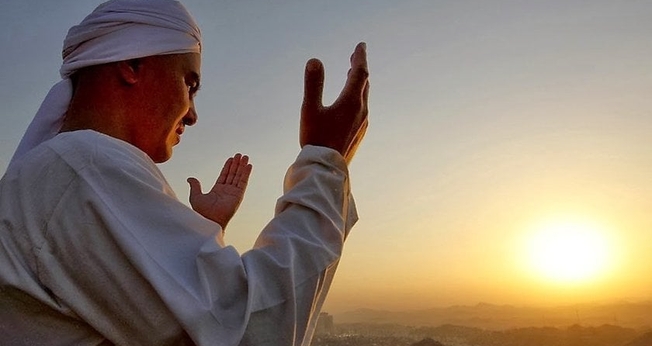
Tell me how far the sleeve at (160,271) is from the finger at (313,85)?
0.50 meters

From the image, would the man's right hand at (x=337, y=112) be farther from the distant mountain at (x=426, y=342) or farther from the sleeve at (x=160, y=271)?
the distant mountain at (x=426, y=342)

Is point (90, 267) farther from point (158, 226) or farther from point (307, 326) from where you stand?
point (307, 326)

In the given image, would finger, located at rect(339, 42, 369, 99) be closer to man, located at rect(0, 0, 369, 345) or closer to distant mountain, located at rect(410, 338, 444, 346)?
man, located at rect(0, 0, 369, 345)

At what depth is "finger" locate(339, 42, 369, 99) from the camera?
2.04 metres

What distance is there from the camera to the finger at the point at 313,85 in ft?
6.44

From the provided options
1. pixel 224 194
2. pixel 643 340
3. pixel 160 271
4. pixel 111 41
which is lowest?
A: pixel 643 340

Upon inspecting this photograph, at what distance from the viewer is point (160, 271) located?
59.2 inches

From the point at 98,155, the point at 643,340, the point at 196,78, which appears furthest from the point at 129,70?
the point at 643,340

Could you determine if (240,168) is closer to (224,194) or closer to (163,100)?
(224,194)

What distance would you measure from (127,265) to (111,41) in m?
0.97

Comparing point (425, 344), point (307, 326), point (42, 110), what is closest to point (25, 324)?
point (307, 326)

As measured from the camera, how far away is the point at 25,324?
5.30ft

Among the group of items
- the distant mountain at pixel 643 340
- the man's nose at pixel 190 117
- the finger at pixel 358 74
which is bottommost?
the distant mountain at pixel 643 340

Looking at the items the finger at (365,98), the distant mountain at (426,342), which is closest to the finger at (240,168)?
the finger at (365,98)
